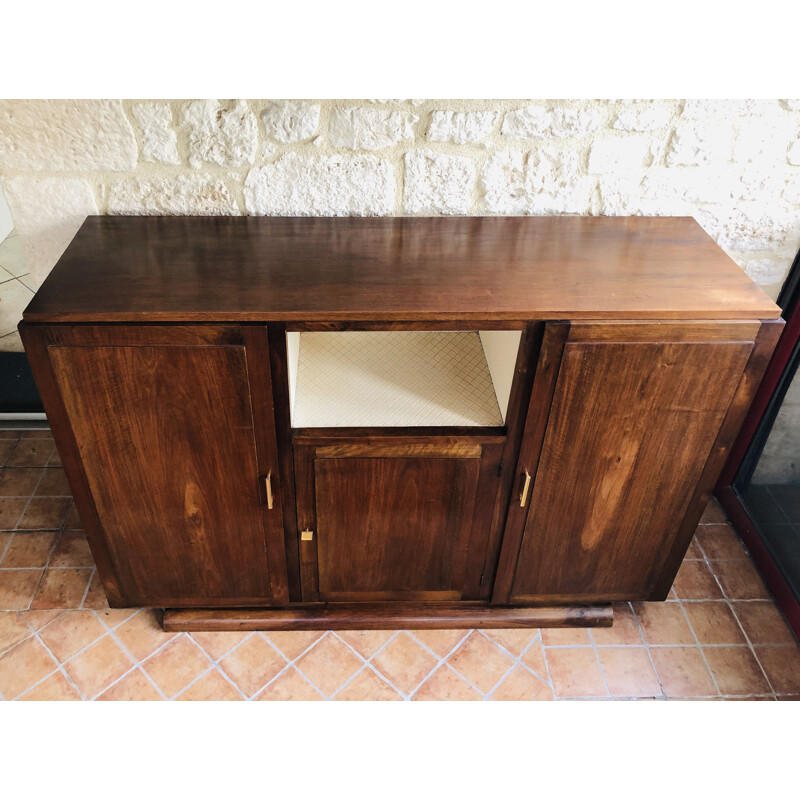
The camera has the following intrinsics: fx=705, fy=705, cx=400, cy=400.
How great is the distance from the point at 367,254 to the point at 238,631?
1279 mm

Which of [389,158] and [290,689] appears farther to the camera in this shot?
[290,689]

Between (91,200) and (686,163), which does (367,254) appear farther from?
(686,163)

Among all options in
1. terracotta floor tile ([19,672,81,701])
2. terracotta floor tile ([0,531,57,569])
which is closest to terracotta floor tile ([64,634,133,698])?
terracotta floor tile ([19,672,81,701])

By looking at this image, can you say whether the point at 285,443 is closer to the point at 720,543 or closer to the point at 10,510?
the point at 10,510

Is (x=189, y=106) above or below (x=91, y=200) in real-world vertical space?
above

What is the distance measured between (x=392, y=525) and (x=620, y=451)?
67 centimetres

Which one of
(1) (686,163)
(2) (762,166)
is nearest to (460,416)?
(1) (686,163)

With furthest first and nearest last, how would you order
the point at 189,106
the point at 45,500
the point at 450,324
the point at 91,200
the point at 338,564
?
1. the point at 45,500
2. the point at 338,564
3. the point at 91,200
4. the point at 189,106
5. the point at 450,324

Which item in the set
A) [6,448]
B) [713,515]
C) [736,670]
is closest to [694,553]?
[713,515]

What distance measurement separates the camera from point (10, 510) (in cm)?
260

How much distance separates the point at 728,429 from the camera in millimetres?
1853

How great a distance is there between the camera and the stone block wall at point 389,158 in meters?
1.84

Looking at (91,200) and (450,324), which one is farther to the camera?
(91,200)

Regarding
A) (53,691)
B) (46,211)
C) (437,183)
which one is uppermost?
(437,183)
